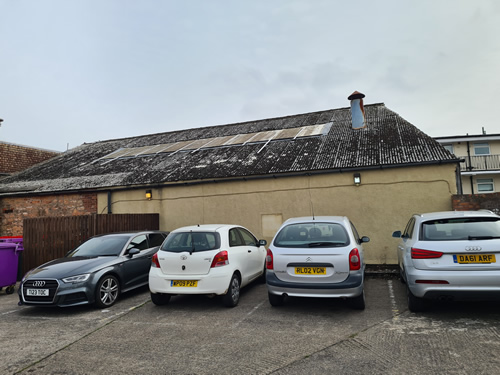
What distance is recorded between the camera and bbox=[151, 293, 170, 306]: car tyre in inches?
249

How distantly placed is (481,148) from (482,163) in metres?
1.48

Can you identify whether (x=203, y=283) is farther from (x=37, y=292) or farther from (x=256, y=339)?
(x=37, y=292)

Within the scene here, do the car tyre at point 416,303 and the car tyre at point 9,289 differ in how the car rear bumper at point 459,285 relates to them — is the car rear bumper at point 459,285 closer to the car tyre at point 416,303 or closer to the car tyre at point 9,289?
the car tyre at point 416,303

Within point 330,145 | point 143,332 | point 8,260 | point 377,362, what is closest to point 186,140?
point 330,145

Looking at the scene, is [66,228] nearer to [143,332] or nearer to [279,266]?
[143,332]

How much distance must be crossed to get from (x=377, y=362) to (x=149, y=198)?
1006cm

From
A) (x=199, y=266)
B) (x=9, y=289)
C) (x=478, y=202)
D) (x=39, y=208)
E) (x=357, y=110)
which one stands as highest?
(x=357, y=110)

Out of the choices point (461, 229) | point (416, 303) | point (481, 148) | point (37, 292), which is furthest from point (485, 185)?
point (37, 292)

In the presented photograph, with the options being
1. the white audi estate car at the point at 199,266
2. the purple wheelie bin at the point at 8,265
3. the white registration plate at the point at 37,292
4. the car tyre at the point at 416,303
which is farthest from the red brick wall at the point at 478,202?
the purple wheelie bin at the point at 8,265

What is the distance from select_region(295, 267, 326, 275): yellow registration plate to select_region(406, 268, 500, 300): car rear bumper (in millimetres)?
1358

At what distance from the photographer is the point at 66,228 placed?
9742mm

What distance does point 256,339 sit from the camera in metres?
4.46

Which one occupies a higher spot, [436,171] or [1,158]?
[1,158]

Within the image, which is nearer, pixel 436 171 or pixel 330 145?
pixel 436 171
